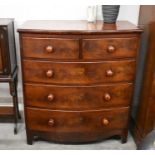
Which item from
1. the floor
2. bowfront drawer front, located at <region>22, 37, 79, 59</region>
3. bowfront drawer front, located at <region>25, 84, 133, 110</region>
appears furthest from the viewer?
the floor

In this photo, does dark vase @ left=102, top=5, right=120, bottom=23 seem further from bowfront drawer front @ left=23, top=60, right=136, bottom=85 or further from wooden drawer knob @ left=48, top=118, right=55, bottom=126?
wooden drawer knob @ left=48, top=118, right=55, bottom=126

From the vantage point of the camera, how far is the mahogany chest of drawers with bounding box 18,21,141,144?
1.58 metres

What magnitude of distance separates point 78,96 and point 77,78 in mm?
147

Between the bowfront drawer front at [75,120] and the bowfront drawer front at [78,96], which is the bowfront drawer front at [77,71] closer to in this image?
the bowfront drawer front at [78,96]

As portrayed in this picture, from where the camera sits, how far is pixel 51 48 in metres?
1.57

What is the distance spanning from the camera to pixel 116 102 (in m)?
1.79

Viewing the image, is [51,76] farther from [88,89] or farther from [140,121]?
[140,121]

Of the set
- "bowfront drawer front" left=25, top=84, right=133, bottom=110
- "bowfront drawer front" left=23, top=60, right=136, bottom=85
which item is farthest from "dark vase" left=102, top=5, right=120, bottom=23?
"bowfront drawer front" left=25, top=84, right=133, bottom=110

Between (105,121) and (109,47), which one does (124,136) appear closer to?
(105,121)

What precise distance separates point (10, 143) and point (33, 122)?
12.8 inches

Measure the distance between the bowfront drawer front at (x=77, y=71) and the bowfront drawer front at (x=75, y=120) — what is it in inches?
10.5

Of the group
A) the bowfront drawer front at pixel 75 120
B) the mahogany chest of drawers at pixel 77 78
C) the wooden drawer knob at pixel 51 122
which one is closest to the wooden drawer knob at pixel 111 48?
the mahogany chest of drawers at pixel 77 78

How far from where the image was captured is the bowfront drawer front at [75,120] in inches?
70.5

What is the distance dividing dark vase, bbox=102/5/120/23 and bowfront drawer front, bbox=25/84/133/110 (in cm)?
53
